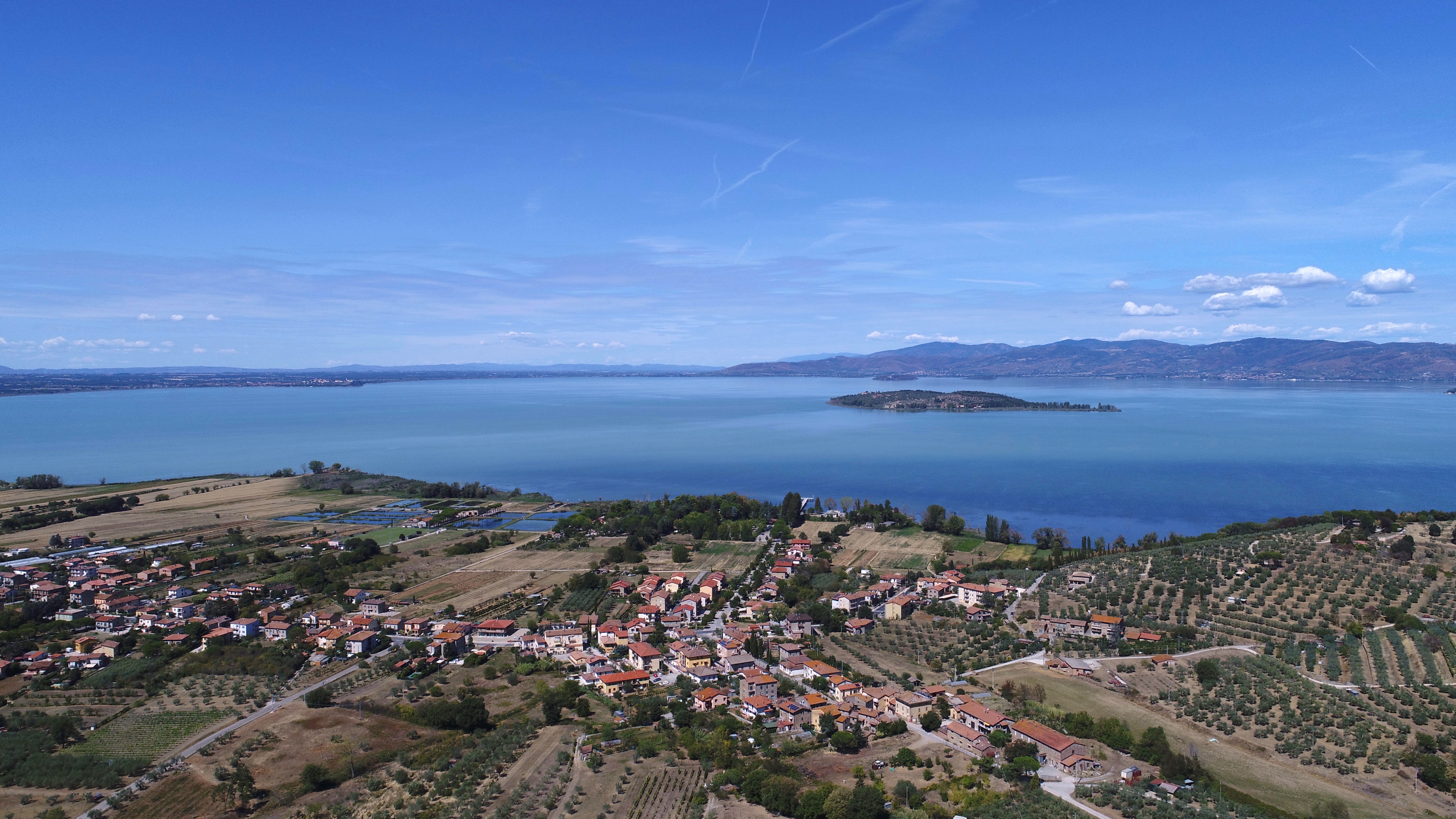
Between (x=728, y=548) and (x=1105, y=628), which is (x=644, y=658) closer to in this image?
(x=1105, y=628)

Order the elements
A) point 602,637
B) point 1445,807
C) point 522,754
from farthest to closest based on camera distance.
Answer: point 602,637 → point 522,754 → point 1445,807

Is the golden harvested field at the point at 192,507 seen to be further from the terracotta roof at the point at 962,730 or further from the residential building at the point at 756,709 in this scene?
the terracotta roof at the point at 962,730

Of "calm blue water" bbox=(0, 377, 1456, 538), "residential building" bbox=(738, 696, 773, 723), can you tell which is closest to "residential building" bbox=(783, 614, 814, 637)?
"residential building" bbox=(738, 696, 773, 723)

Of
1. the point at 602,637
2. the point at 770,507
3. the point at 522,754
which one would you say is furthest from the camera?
the point at 770,507

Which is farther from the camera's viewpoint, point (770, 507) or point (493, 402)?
point (493, 402)

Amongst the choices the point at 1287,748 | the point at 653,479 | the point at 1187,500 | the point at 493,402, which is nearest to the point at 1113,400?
the point at 1187,500

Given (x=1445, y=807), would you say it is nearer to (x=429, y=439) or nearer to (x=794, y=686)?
(x=794, y=686)

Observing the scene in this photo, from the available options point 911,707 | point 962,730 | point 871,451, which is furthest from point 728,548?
point 871,451
